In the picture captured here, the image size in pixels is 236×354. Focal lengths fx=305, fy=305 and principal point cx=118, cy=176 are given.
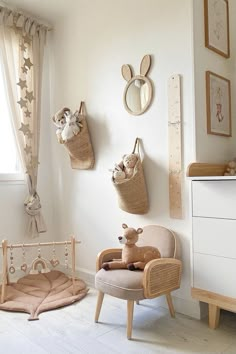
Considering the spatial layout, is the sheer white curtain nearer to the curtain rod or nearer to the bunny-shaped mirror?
the curtain rod

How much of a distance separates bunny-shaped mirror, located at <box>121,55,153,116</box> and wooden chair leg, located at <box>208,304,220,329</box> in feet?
4.70

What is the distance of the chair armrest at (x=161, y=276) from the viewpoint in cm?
179

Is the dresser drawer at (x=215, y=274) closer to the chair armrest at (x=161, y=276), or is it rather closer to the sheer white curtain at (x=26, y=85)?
the chair armrest at (x=161, y=276)

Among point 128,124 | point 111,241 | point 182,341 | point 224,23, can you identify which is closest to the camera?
point 182,341

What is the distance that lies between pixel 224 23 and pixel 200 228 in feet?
4.90

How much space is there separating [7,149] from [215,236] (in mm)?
2042

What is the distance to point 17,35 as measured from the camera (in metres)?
2.84

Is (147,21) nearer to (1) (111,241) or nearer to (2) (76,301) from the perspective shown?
(1) (111,241)

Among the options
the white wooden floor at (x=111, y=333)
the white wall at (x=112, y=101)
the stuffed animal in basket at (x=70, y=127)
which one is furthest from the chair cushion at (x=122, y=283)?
the stuffed animal in basket at (x=70, y=127)

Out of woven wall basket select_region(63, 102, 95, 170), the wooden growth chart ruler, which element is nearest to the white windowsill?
woven wall basket select_region(63, 102, 95, 170)

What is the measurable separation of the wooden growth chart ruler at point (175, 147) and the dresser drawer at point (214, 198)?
9.0 inches

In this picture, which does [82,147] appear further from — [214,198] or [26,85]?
[214,198]

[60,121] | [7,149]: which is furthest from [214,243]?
[7,149]

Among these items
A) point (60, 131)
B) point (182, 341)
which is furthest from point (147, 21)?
point (182, 341)
